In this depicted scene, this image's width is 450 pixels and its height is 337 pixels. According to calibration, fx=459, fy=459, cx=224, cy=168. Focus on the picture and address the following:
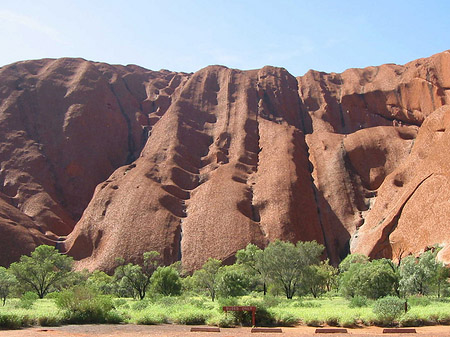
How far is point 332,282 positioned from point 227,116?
4611 centimetres

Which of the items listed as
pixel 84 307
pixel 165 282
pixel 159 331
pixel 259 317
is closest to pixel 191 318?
pixel 259 317

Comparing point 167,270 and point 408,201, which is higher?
point 408,201

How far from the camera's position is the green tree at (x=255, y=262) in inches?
1703

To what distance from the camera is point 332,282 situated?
179 ft

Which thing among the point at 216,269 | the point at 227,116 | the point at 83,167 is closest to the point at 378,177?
the point at 227,116

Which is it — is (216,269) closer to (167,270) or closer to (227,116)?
(167,270)

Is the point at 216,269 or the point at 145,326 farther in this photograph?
the point at 216,269

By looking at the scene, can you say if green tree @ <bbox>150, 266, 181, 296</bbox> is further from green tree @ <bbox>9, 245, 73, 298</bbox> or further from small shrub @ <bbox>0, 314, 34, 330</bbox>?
small shrub @ <bbox>0, 314, 34, 330</bbox>

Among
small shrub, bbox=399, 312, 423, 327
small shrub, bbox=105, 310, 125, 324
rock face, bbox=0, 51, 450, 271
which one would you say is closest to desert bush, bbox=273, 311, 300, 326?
small shrub, bbox=399, 312, 423, 327

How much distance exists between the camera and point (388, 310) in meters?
19.0

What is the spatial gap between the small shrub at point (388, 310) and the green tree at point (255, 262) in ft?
77.2

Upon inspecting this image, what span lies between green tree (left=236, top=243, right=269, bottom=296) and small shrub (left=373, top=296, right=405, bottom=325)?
23.5m

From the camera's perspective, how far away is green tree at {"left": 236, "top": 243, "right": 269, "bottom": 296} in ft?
142

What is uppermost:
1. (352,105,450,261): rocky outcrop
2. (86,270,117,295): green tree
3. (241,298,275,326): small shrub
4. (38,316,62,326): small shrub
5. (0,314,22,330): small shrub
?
(352,105,450,261): rocky outcrop
